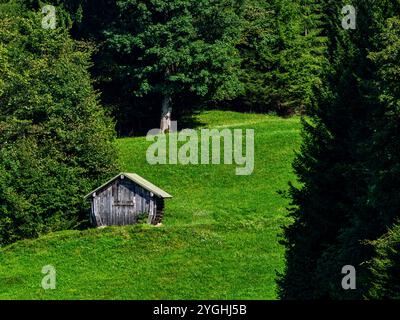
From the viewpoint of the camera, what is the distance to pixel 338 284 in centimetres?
2788

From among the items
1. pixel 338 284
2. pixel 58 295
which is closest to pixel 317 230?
pixel 338 284

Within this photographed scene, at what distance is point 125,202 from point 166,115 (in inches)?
883

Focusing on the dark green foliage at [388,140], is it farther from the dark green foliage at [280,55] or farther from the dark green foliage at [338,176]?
the dark green foliage at [280,55]

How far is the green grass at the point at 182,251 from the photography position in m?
40.2

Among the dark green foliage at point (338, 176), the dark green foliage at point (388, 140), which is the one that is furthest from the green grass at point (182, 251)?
the dark green foliage at point (388, 140)

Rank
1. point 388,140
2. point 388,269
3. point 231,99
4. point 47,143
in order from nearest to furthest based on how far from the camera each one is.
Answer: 1. point 388,269
2. point 388,140
3. point 47,143
4. point 231,99

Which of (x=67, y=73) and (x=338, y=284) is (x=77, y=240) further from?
(x=338, y=284)

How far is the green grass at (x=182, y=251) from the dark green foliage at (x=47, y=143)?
2.80 meters

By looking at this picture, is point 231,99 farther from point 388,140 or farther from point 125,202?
point 388,140

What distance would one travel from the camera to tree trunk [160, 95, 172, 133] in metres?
71.6

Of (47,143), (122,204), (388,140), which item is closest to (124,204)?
(122,204)

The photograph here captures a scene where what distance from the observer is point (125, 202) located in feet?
164
